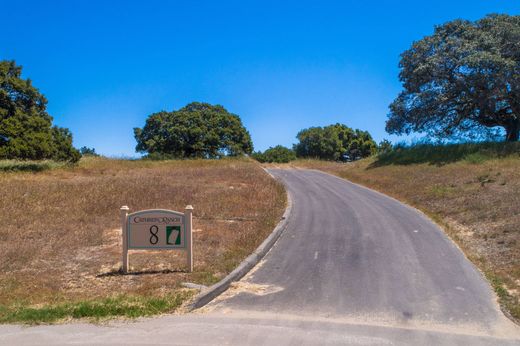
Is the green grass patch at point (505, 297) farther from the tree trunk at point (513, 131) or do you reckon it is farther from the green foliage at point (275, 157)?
the green foliage at point (275, 157)

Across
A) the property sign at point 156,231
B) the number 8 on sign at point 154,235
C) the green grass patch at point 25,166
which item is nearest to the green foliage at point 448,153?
the property sign at point 156,231

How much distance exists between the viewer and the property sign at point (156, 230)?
9172mm

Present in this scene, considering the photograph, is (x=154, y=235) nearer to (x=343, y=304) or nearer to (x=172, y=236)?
(x=172, y=236)

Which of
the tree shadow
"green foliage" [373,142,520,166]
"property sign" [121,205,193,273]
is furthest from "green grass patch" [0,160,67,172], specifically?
"property sign" [121,205,193,273]

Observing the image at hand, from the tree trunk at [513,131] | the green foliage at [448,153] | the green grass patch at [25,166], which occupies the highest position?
the tree trunk at [513,131]

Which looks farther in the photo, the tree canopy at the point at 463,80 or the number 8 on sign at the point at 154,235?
the tree canopy at the point at 463,80

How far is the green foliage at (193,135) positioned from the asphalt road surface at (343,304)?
43.2 m

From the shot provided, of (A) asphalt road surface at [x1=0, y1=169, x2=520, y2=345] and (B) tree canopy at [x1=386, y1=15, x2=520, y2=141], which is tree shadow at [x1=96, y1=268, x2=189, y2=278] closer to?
(A) asphalt road surface at [x1=0, y1=169, x2=520, y2=345]

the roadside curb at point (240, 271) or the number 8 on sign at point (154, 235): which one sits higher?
the number 8 on sign at point (154, 235)

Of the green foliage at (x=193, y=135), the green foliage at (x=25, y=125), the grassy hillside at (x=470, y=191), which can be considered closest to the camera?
the grassy hillside at (x=470, y=191)

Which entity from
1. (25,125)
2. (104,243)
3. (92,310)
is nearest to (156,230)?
(92,310)

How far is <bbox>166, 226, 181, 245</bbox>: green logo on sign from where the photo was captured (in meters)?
9.20

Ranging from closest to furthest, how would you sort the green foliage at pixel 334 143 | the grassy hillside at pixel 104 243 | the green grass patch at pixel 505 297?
the green grass patch at pixel 505 297 < the grassy hillside at pixel 104 243 < the green foliage at pixel 334 143

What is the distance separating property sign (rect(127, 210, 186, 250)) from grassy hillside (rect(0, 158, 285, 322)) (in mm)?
524
